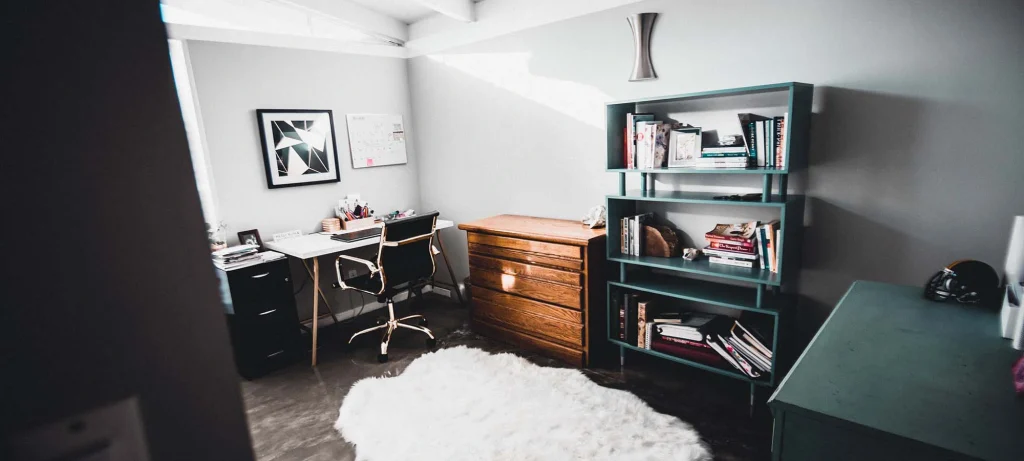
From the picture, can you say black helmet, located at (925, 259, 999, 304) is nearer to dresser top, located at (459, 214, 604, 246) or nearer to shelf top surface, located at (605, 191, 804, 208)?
shelf top surface, located at (605, 191, 804, 208)

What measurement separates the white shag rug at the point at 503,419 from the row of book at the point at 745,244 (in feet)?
2.85

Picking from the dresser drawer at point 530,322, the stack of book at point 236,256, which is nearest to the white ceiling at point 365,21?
the stack of book at point 236,256

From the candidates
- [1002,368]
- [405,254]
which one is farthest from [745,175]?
[405,254]

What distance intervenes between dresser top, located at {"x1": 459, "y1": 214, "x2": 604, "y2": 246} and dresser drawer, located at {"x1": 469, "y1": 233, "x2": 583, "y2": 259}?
0.11 feet

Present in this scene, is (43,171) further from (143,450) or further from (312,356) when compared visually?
(312,356)

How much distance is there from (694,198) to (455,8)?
7.25 ft

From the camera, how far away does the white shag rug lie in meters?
2.12

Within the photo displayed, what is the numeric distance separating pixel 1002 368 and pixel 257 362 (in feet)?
11.2

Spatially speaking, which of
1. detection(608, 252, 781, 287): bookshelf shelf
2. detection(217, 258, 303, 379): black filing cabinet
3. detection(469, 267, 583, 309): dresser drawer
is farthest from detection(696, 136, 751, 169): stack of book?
detection(217, 258, 303, 379): black filing cabinet

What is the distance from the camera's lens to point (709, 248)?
253 cm

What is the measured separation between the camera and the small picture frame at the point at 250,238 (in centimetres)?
328

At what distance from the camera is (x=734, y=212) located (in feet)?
8.50

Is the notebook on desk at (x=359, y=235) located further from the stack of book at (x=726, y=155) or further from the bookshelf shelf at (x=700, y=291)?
the stack of book at (x=726, y=155)

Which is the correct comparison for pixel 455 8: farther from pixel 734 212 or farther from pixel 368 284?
pixel 734 212
